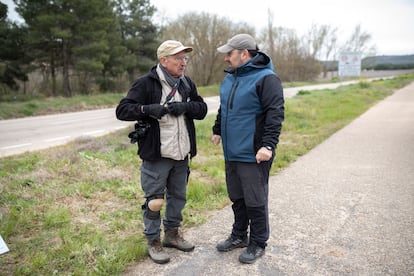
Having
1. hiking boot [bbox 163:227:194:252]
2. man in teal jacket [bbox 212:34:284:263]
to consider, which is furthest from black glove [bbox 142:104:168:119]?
hiking boot [bbox 163:227:194:252]

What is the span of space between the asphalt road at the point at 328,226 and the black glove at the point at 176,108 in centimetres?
134

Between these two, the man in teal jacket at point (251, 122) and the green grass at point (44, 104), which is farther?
the green grass at point (44, 104)

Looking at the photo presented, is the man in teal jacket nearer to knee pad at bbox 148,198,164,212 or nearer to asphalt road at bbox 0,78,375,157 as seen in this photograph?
knee pad at bbox 148,198,164,212

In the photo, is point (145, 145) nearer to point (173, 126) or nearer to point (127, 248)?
point (173, 126)

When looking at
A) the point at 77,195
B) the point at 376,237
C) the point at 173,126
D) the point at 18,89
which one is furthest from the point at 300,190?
the point at 18,89

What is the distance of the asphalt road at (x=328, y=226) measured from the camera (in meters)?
3.02

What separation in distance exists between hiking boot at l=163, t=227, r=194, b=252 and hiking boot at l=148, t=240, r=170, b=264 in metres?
0.15

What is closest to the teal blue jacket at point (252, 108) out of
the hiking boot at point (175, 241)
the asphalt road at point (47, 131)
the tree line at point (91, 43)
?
the hiking boot at point (175, 241)

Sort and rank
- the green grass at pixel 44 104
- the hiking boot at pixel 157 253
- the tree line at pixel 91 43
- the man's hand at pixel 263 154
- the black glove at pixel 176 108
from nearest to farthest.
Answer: the man's hand at pixel 263 154, the black glove at pixel 176 108, the hiking boot at pixel 157 253, the green grass at pixel 44 104, the tree line at pixel 91 43

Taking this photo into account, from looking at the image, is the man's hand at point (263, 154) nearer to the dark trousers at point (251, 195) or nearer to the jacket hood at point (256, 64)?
the dark trousers at point (251, 195)

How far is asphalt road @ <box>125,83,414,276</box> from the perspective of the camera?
9.89ft

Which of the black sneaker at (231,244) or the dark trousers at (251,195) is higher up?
the dark trousers at (251,195)

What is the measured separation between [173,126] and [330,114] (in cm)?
1053

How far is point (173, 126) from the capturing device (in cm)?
311
